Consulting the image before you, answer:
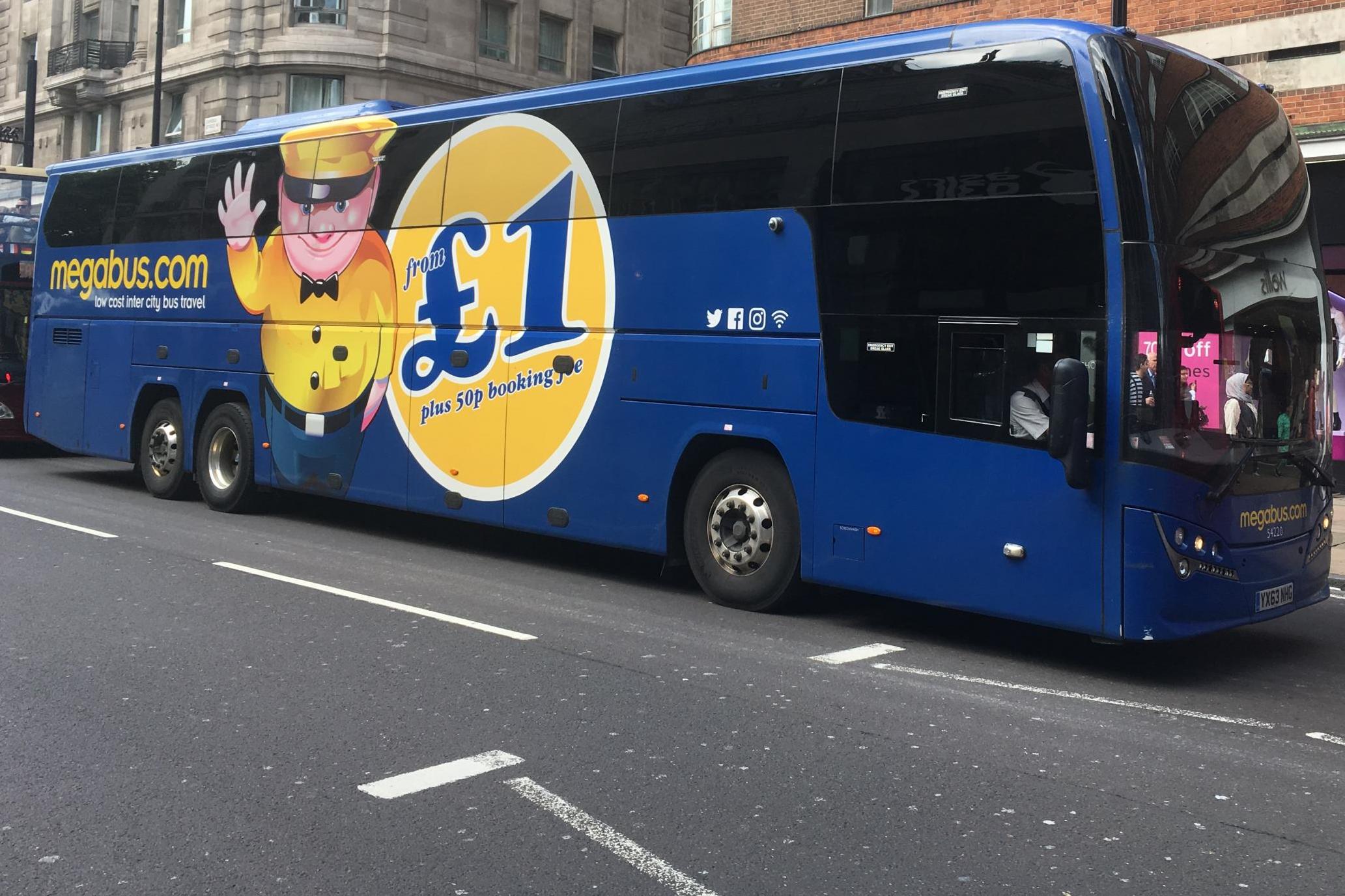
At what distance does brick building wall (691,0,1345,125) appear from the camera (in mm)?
15484

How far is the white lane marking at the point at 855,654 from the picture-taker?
7465 millimetres

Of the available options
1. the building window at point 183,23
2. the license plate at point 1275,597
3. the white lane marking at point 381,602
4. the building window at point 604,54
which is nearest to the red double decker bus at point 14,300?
the white lane marking at point 381,602

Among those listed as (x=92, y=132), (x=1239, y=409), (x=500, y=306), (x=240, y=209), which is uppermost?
(x=92, y=132)

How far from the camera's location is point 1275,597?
7477 millimetres

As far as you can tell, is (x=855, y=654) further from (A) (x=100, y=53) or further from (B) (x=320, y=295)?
(A) (x=100, y=53)

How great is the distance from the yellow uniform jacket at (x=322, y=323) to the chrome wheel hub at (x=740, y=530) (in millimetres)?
3668

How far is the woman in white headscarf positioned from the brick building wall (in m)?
7.88

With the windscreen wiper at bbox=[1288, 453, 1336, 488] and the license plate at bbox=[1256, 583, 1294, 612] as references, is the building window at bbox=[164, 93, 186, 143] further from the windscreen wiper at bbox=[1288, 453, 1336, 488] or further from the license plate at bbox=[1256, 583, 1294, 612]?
the license plate at bbox=[1256, 583, 1294, 612]

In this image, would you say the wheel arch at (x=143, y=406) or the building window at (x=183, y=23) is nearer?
the wheel arch at (x=143, y=406)

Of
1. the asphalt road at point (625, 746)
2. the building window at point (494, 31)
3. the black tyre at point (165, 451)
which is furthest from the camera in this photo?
the building window at point (494, 31)

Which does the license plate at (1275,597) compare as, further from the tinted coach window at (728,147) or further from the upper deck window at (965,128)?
the tinted coach window at (728,147)

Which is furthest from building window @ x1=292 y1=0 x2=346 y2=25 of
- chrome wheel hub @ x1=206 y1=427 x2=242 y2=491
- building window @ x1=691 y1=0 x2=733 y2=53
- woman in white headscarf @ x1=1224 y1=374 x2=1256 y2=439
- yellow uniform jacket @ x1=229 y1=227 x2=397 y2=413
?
woman in white headscarf @ x1=1224 y1=374 x2=1256 y2=439

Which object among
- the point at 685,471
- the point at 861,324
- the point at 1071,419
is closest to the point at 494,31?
the point at 685,471

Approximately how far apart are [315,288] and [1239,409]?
7.86 meters
